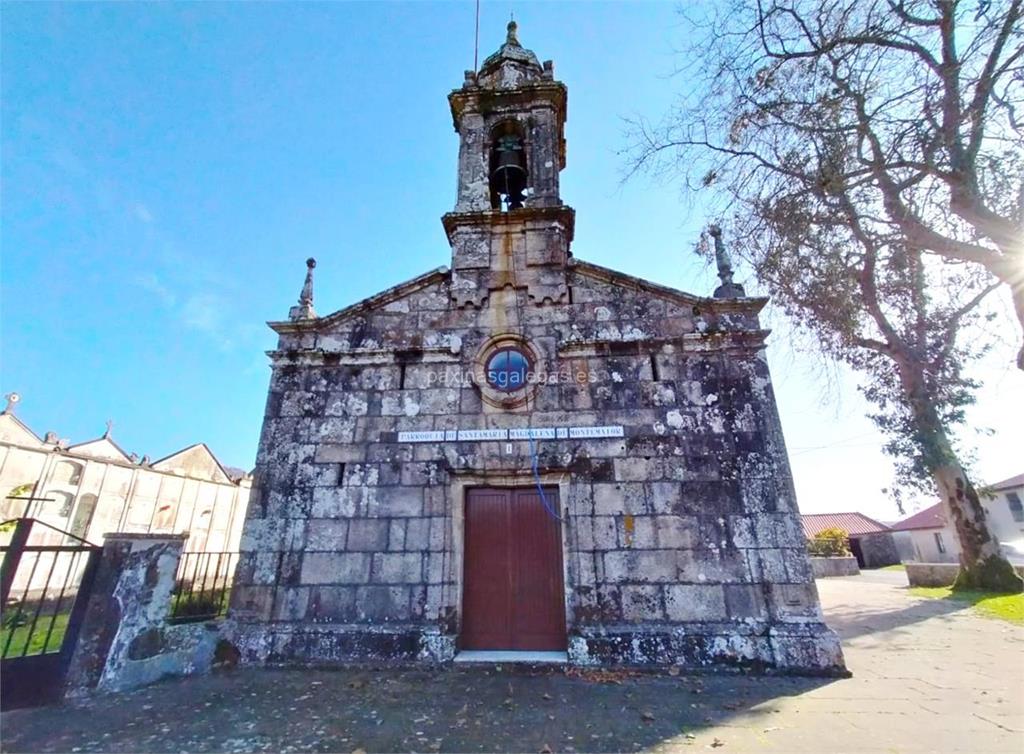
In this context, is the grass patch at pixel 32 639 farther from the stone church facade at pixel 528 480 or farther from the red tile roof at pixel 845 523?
the red tile roof at pixel 845 523

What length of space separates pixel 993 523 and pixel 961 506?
27.0 meters

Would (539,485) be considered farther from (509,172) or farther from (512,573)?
(509,172)

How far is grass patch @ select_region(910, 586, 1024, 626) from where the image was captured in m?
8.78

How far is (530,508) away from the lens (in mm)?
6727

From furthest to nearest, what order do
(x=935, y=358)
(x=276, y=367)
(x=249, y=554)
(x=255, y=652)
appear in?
(x=935, y=358) → (x=276, y=367) → (x=249, y=554) → (x=255, y=652)

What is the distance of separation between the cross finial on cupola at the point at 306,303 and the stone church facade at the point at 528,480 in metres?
0.04

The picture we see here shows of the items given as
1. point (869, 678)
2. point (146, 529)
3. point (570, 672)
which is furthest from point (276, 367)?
point (146, 529)

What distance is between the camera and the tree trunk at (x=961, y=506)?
11.5m

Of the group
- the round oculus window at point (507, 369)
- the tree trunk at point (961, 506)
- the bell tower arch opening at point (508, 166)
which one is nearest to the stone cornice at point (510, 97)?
the bell tower arch opening at point (508, 166)

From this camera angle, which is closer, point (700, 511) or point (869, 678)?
point (869, 678)

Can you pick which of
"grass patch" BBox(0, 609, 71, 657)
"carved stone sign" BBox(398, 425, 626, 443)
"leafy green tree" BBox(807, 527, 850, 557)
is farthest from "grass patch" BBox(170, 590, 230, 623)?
"leafy green tree" BBox(807, 527, 850, 557)

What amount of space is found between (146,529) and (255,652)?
19559 millimetres

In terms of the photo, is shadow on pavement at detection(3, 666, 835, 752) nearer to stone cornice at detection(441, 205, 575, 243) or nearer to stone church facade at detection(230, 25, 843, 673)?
stone church facade at detection(230, 25, 843, 673)

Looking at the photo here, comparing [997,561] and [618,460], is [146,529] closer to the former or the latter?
[618,460]
